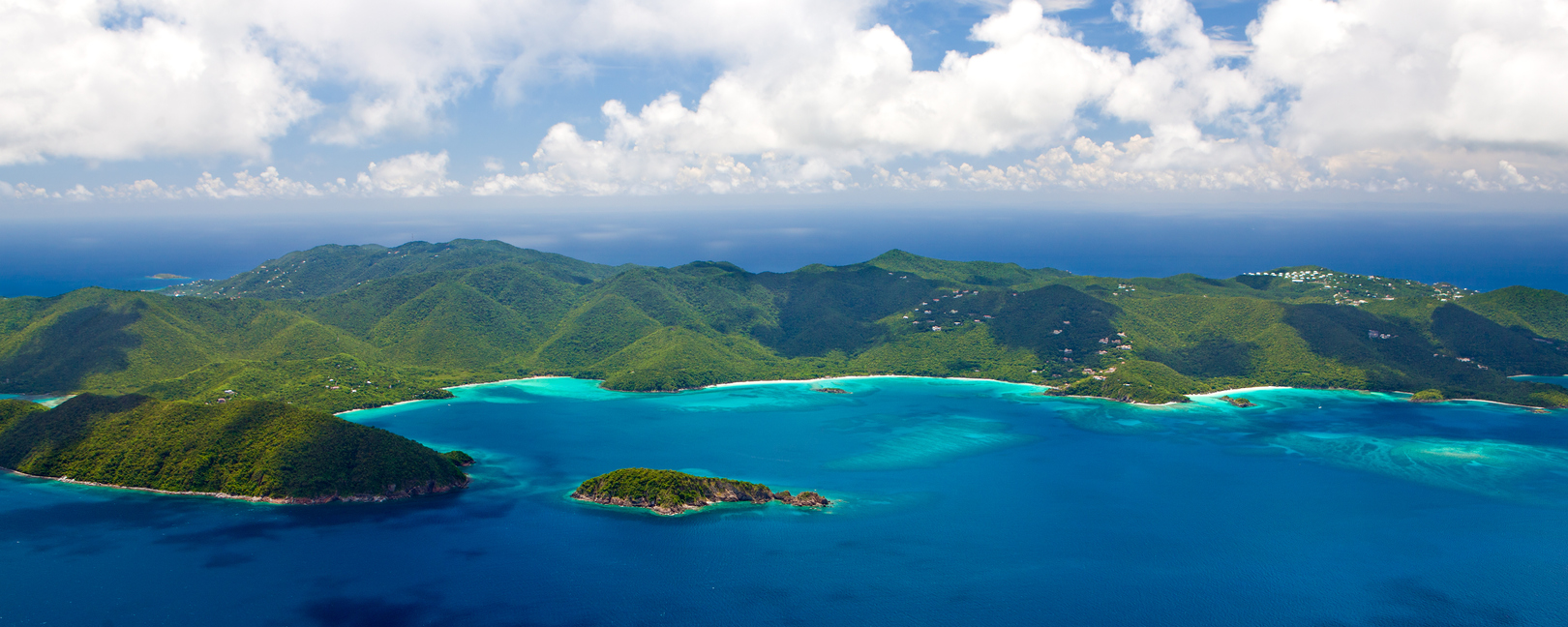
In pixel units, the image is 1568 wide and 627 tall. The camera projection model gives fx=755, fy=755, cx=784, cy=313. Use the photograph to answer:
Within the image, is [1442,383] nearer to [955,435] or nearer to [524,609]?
[955,435]

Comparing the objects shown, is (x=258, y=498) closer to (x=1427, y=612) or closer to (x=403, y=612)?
(x=403, y=612)

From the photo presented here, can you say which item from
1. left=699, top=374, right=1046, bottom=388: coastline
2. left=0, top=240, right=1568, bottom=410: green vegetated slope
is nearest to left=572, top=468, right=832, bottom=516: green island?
left=699, top=374, right=1046, bottom=388: coastline

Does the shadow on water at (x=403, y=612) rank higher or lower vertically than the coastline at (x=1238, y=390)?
lower

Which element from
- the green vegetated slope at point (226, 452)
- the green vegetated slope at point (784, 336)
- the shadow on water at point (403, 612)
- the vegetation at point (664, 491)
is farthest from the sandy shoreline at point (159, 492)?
the green vegetated slope at point (784, 336)

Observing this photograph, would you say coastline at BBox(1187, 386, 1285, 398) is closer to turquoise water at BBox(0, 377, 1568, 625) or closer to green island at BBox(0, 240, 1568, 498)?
green island at BBox(0, 240, 1568, 498)

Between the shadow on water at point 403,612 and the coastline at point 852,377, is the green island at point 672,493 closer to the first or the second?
the shadow on water at point 403,612
